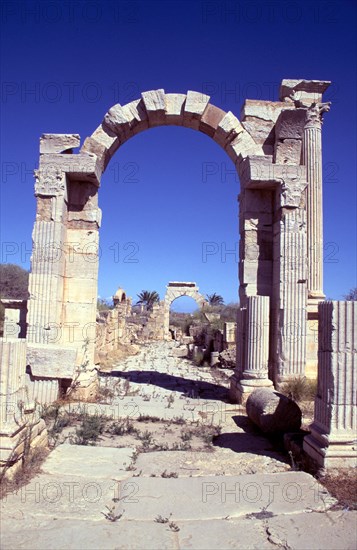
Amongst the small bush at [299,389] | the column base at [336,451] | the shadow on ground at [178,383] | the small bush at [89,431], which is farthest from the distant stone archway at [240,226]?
the column base at [336,451]

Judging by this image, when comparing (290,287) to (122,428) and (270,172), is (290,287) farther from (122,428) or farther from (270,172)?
(122,428)

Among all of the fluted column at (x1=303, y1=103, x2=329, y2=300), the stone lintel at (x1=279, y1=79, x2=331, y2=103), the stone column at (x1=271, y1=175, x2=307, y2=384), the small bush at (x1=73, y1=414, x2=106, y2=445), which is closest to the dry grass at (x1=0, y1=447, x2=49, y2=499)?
the small bush at (x1=73, y1=414, x2=106, y2=445)

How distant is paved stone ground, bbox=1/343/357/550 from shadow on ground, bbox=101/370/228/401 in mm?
3107

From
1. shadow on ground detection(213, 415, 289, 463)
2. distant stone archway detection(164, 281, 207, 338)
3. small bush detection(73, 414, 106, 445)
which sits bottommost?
shadow on ground detection(213, 415, 289, 463)

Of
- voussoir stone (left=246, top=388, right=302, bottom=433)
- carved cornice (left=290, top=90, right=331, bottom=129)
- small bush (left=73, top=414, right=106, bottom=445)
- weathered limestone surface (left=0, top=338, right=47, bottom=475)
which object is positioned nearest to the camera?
weathered limestone surface (left=0, top=338, right=47, bottom=475)

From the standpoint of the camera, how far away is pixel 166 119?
8547 millimetres

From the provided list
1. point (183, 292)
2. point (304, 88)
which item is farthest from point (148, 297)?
point (304, 88)

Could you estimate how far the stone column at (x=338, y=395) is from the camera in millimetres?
4082

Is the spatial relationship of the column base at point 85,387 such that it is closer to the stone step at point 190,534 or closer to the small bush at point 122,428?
the small bush at point 122,428

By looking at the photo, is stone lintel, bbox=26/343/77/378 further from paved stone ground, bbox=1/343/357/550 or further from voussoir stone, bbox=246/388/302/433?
voussoir stone, bbox=246/388/302/433

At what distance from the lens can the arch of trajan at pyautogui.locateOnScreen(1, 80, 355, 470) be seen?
7.55 meters

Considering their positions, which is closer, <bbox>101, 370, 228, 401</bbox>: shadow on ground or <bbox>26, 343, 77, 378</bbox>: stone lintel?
<bbox>26, 343, 77, 378</bbox>: stone lintel

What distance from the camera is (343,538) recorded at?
3.04 meters

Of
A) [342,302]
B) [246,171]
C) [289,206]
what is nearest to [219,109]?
[246,171]
